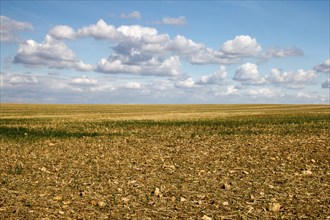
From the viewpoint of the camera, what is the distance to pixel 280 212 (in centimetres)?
1017

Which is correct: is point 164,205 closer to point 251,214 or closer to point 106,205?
point 106,205

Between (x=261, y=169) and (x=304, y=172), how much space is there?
1.76m

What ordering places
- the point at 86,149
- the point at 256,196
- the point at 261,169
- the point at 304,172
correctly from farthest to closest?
the point at 86,149 < the point at 261,169 < the point at 304,172 < the point at 256,196

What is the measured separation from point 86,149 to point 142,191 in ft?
33.6

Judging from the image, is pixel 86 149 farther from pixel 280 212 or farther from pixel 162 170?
pixel 280 212

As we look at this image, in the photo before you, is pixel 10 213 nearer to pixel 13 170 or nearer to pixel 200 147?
pixel 13 170

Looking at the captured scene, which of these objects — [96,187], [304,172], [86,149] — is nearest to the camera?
[96,187]

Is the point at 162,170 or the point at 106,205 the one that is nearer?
the point at 106,205

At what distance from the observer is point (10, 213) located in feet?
33.3

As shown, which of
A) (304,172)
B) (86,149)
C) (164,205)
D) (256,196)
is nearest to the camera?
(164,205)

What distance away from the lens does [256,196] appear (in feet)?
38.4

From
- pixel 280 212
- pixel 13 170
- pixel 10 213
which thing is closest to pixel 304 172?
pixel 280 212

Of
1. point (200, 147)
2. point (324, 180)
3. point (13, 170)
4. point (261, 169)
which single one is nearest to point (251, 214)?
point (324, 180)

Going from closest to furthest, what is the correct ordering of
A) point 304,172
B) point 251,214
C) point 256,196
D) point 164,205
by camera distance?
point 251,214 < point 164,205 < point 256,196 < point 304,172
